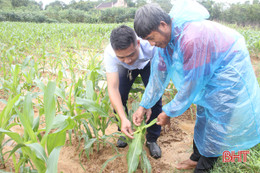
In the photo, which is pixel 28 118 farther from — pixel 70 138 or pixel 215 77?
pixel 215 77

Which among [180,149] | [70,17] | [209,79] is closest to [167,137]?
[180,149]

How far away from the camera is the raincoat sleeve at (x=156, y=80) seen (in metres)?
1.51

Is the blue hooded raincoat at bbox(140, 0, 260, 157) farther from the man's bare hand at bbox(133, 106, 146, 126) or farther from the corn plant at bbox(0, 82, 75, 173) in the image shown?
the corn plant at bbox(0, 82, 75, 173)

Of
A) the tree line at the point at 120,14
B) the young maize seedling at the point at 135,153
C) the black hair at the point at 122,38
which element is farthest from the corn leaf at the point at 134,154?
the tree line at the point at 120,14

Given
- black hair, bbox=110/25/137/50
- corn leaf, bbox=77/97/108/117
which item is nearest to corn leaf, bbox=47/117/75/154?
corn leaf, bbox=77/97/108/117

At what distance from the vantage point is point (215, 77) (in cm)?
120

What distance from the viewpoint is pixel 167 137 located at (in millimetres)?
2174

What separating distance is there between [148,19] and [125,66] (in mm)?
633

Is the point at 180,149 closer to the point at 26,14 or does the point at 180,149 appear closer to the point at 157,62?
the point at 157,62

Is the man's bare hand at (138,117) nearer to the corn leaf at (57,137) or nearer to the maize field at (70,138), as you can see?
the maize field at (70,138)

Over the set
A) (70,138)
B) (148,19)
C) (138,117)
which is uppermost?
(148,19)

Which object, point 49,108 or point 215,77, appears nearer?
point 49,108

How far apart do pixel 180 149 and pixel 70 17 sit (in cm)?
3114

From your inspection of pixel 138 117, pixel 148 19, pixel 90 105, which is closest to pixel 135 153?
pixel 138 117
